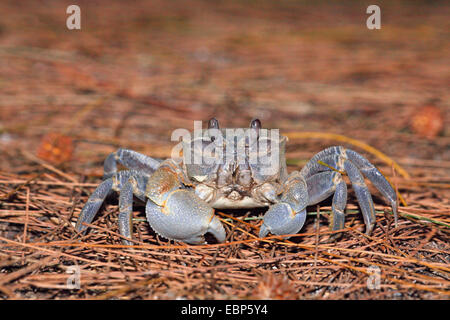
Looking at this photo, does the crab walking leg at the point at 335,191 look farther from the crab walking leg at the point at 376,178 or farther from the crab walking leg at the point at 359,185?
the crab walking leg at the point at 376,178

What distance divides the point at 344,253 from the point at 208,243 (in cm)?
84

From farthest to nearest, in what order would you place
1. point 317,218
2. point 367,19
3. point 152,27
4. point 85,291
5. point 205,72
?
point 367,19
point 152,27
point 205,72
point 317,218
point 85,291

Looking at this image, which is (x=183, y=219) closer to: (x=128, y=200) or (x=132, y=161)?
(x=128, y=200)

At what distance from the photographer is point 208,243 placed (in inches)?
115

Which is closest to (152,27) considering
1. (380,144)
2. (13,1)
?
(13,1)

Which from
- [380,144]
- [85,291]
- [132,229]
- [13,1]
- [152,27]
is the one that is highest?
[13,1]

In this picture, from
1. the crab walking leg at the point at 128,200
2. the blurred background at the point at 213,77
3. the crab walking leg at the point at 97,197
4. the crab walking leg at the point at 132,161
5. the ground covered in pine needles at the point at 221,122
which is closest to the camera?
the ground covered in pine needles at the point at 221,122

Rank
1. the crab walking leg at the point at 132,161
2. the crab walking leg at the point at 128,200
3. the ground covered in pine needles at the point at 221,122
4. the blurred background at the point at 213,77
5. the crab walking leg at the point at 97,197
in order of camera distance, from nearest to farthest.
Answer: the ground covered in pine needles at the point at 221,122 < the crab walking leg at the point at 128,200 < the crab walking leg at the point at 97,197 < the crab walking leg at the point at 132,161 < the blurred background at the point at 213,77

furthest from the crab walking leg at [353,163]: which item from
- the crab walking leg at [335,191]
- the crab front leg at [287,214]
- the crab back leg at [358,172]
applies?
the crab front leg at [287,214]

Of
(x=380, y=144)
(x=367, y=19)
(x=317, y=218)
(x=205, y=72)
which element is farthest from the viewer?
(x=367, y=19)

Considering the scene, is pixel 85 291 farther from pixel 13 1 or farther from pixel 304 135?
pixel 13 1

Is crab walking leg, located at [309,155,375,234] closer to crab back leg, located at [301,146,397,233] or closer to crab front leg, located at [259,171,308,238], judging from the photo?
crab back leg, located at [301,146,397,233]

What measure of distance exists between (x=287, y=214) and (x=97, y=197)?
50.4 inches

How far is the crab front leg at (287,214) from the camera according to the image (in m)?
2.67
